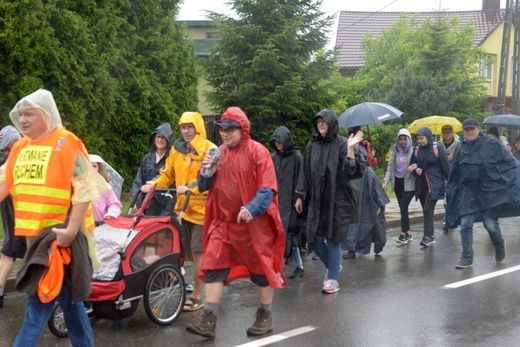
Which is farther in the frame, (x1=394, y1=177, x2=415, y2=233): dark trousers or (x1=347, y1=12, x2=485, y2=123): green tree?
(x1=347, y1=12, x2=485, y2=123): green tree

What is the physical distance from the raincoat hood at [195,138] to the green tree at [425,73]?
24.8 metres

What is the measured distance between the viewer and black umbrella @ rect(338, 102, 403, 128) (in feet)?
38.1


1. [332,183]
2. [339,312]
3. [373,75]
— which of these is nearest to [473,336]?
[339,312]

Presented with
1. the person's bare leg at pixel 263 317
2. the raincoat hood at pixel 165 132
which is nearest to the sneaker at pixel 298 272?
the raincoat hood at pixel 165 132

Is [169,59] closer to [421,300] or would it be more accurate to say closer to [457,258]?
[457,258]

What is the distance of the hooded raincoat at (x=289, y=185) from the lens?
30.4 ft

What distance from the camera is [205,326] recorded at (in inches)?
259

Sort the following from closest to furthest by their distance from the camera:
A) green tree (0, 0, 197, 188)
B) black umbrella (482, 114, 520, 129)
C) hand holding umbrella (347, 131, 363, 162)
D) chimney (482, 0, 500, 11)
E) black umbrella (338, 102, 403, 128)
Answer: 1. hand holding umbrella (347, 131, 363, 162)
2. black umbrella (338, 102, 403, 128)
3. green tree (0, 0, 197, 188)
4. black umbrella (482, 114, 520, 129)
5. chimney (482, 0, 500, 11)

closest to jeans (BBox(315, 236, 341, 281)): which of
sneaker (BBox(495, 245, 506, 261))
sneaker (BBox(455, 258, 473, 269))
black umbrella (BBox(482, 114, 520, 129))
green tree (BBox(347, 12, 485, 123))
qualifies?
sneaker (BBox(455, 258, 473, 269))

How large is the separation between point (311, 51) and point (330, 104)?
4.98 ft

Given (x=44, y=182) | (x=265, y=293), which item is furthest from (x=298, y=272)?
(x=44, y=182)

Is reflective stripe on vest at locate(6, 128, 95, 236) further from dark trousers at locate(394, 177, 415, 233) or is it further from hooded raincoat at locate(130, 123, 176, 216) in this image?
dark trousers at locate(394, 177, 415, 233)

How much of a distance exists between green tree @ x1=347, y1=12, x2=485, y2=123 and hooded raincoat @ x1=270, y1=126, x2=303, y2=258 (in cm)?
2328

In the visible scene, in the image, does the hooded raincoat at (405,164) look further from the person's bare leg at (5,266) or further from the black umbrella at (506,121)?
the person's bare leg at (5,266)
